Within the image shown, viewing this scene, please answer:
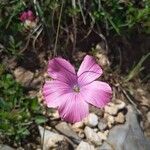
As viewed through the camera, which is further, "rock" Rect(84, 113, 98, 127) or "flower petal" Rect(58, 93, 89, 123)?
"rock" Rect(84, 113, 98, 127)

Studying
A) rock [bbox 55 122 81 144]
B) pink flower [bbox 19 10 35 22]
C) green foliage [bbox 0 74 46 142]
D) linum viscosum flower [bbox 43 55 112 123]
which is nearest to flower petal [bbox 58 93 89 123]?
linum viscosum flower [bbox 43 55 112 123]

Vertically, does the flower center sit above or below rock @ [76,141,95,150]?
above

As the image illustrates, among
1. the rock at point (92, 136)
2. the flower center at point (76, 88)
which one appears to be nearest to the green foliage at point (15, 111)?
the rock at point (92, 136)

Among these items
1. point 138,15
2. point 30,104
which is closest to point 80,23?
point 138,15

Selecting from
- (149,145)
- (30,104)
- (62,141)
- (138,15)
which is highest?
(138,15)

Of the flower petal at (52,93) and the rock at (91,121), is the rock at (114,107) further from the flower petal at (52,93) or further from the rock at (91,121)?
the flower petal at (52,93)

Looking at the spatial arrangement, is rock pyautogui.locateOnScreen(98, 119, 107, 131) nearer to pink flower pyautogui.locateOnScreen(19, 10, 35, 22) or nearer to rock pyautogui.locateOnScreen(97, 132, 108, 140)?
rock pyautogui.locateOnScreen(97, 132, 108, 140)

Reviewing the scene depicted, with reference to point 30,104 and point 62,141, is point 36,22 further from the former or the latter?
point 62,141

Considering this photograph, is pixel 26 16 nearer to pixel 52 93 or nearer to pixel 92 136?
pixel 92 136
